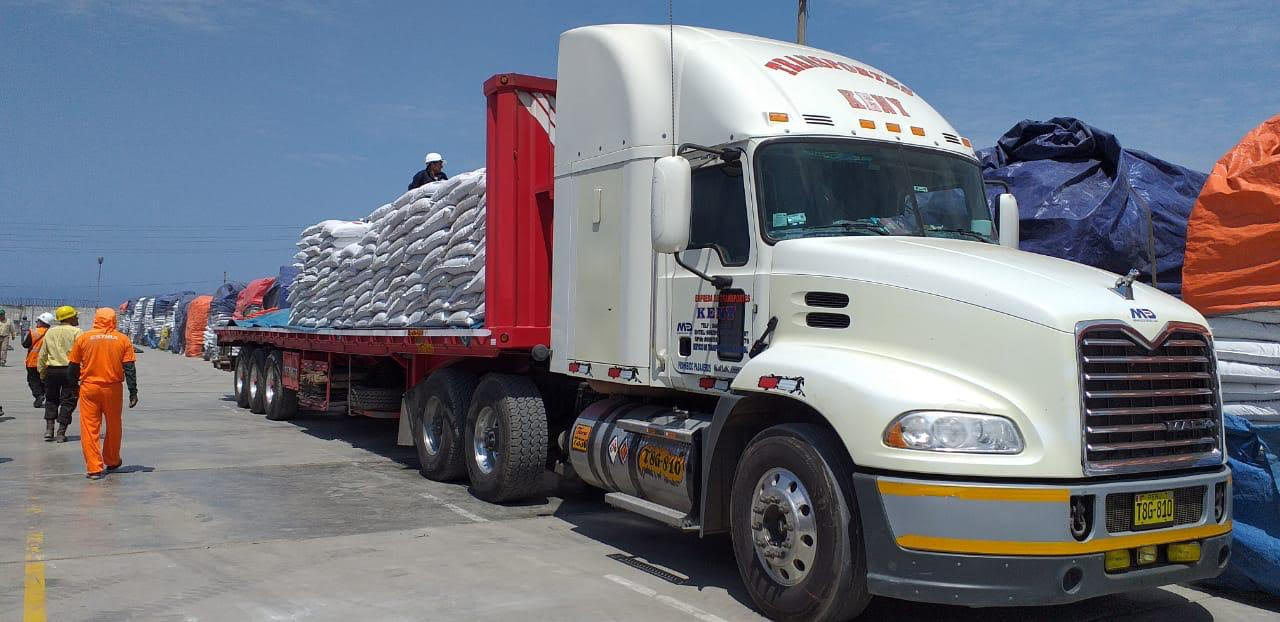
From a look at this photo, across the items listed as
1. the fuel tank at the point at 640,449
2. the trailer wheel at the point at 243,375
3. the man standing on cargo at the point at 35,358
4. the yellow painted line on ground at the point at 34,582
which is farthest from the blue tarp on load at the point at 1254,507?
the man standing on cargo at the point at 35,358

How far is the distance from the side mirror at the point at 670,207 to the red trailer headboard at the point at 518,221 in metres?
2.83

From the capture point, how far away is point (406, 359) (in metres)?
11.4

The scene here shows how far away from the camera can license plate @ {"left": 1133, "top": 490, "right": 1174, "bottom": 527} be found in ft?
15.9

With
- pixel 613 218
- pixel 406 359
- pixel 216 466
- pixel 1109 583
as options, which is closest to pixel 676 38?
pixel 613 218

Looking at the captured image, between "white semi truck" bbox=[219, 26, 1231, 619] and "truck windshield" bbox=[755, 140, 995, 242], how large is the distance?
0.02 meters

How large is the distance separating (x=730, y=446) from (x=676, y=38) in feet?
9.00

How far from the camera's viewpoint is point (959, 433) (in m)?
4.74

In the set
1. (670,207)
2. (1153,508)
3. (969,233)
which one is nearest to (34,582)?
(670,207)

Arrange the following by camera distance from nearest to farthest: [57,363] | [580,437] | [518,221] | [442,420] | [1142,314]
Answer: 1. [1142,314]
2. [580,437]
3. [518,221]
4. [442,420]
5. [57,363]

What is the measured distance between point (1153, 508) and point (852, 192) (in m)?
2.29

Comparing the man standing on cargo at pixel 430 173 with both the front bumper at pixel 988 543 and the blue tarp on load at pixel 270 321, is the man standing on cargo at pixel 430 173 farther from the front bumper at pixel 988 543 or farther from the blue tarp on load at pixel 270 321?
the front bumper at pixel 988 543

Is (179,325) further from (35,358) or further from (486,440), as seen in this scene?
(486,440)

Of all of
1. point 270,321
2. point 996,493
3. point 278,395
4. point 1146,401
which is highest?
point 270,321

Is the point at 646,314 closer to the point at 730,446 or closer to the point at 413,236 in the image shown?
the point at 730,446
